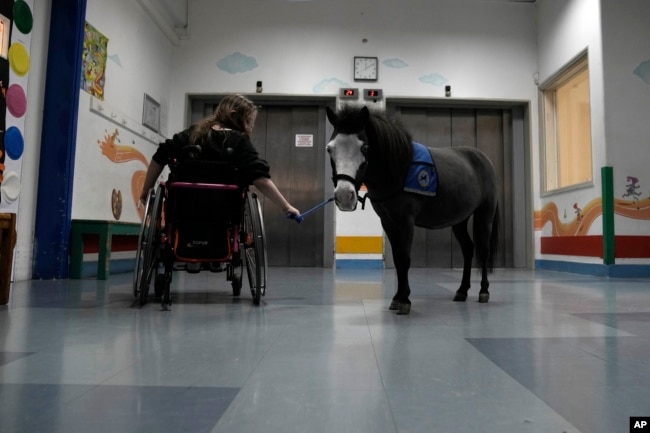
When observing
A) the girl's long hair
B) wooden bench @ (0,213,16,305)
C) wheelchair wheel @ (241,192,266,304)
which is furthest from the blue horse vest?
wooden bench @ (0,213,16,305)

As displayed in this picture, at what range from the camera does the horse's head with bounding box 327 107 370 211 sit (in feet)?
7.08

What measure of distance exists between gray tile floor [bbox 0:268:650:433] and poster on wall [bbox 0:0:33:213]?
170 centimetres

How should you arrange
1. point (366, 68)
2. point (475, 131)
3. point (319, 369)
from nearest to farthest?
point (319, 369), point (366, 68), point (475, 131)

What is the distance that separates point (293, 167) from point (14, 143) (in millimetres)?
4197

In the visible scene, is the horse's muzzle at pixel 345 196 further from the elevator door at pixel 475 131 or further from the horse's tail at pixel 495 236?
the elevator door at pixel 475 131

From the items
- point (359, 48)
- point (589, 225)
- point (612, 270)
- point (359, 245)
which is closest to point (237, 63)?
point (359, 48)

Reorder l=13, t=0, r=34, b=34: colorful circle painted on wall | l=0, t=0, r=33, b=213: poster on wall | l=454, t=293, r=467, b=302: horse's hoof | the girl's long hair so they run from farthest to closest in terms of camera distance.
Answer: l=13, t=0, r=34, b=34: colorful circle painted on wall
l=0, t=0, r=33, b=213: poster on wall
l=454, t=293, r=467, b=302: horse's hoof
the girl's long hair

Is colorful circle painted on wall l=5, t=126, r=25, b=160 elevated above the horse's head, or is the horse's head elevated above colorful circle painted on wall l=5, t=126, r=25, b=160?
colorful circle painted on wall l=5, t=126, r=25, b=160

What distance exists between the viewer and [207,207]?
8.45ft

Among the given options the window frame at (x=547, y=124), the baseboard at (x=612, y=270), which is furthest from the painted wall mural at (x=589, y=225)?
the window frame at (x=547, y=124)

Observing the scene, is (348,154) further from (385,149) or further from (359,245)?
(359,245)

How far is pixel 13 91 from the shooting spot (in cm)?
369

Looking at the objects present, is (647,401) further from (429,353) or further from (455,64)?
(455,64)

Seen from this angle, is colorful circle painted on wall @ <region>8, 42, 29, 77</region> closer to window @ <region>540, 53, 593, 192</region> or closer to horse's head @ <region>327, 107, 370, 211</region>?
horse's head @ <region>327, 107, 370, 211</region>
